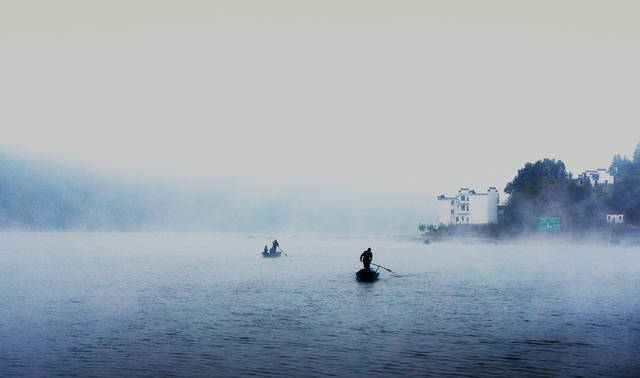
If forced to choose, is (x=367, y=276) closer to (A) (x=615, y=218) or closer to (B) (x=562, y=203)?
(B) (x=562, y=203)

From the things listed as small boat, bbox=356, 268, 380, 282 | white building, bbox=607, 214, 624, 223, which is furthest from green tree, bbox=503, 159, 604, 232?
small boat, bbox=356, 268, 380, 282

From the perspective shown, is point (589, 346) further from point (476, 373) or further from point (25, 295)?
point (25, 295)

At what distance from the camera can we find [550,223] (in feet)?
611

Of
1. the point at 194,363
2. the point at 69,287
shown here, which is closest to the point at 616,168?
the point at 69,287

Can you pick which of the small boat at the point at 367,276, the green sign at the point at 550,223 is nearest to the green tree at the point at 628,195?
the green sign at the point at 550,223

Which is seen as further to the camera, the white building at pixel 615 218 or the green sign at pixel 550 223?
the green sign at pixel 550 223

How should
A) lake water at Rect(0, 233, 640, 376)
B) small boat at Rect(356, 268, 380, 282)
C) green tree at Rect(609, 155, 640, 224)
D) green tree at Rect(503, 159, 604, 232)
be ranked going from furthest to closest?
green tree at Rect(503, 159, 604, 232)
green tree at Rect(609, 155, 640, 224)
small boat at Rect(356, 268, 380, 282)
lake water at Rect(0, 233, 640, 376)

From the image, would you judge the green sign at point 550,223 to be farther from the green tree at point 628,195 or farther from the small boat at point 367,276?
the small boat at point 367,276

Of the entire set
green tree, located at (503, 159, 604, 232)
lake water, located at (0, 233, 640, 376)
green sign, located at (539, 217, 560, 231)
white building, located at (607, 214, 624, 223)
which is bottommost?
lake water, located at (0, 233, 640, 376)

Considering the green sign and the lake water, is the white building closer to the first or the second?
the green sign

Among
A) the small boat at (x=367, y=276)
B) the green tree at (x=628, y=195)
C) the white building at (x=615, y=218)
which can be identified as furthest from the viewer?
the white building at (x=615, y=218)

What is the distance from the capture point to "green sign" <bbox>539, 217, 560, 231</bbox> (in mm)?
186000

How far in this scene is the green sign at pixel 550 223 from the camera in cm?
18600

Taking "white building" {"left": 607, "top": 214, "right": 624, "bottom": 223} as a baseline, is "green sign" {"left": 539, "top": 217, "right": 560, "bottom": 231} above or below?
below
